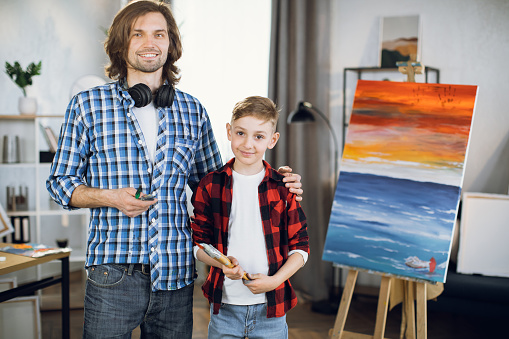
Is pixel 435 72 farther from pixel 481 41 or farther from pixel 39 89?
pixel 39 89

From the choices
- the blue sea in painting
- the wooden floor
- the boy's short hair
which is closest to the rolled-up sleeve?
the boy's short hair

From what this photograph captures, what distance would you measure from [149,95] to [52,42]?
3.31 m

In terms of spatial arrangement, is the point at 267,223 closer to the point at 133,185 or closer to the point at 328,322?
the point at 133,185

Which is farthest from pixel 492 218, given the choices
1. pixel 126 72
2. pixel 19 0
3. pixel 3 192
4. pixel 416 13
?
pixel 19 0

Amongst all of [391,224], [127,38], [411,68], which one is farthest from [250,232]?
[411,68]

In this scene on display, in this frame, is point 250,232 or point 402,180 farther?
point 402,180

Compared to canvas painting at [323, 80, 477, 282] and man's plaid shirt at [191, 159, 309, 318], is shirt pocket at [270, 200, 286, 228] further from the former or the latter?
canvas painting at [323, 80, 477, 282]

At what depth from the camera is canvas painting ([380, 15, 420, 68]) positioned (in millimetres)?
3758

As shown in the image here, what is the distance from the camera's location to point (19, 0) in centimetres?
412

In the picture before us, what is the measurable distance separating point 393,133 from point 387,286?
76cm

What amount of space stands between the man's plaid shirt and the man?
0.06 meters

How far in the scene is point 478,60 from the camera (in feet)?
11.9

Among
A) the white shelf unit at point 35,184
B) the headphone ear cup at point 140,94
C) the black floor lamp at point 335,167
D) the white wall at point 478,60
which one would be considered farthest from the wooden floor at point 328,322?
the headphone ear cup at point 140,94

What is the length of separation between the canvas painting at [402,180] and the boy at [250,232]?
0.93 metres
